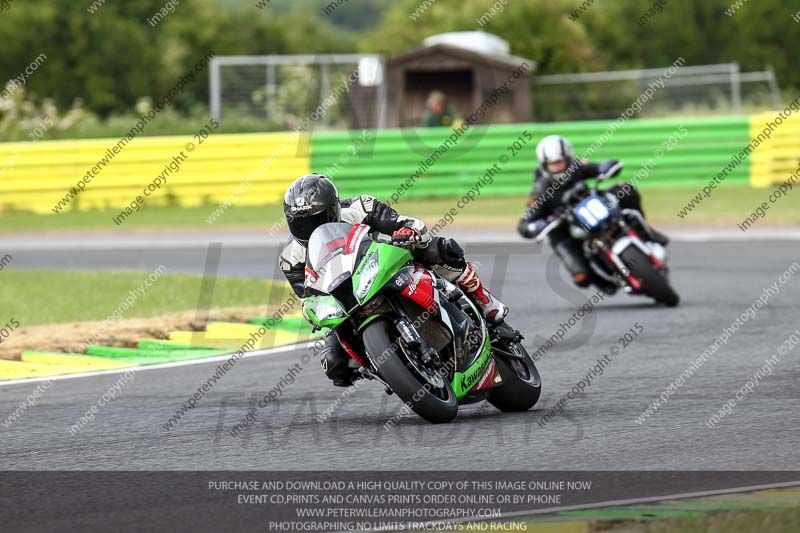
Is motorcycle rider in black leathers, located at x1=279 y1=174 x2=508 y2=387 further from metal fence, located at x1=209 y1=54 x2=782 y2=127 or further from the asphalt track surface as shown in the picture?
metal fence, located at x1=209 y1=54 x2=782 y2=127

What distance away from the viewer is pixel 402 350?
727cm

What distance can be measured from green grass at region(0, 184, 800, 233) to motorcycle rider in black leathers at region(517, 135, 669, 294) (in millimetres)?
8116

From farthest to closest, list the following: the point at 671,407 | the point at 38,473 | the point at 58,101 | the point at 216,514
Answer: the point at 58,101 → the point at 671,407 → the point at 38,473 → the point at 216,514

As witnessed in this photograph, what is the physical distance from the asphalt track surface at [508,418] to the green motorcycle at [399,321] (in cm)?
24

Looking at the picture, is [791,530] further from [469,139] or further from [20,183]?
[20,183]

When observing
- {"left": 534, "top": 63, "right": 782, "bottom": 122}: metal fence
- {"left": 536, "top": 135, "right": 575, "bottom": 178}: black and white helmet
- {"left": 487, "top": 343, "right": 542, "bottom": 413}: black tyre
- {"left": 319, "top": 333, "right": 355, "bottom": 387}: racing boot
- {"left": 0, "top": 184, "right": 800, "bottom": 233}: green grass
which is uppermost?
{"left": 319, "top": 333, "right": 355, "bottom": 387}: racing boot

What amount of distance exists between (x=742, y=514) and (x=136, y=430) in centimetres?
376

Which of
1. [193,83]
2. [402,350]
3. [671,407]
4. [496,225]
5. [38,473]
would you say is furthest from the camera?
[193,83]

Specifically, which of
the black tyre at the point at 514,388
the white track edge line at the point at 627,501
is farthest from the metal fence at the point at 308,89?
the white track edge line at the point at 627,501

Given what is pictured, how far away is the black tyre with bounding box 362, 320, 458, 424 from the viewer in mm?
7141

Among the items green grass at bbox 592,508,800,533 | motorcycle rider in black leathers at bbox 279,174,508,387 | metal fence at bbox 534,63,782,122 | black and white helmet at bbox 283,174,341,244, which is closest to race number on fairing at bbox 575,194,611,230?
motorcycle rider in black leathers at bbox 279,174,508,387

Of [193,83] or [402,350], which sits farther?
[193,83]

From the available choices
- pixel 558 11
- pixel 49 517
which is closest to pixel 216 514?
pixel 49 517

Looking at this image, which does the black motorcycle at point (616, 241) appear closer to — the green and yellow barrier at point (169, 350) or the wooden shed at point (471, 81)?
the green and yellow barrier at point (169, 350)
